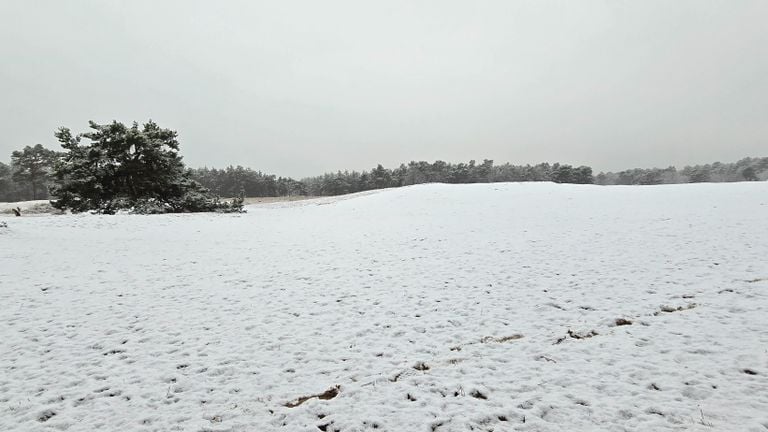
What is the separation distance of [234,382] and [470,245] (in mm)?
10369

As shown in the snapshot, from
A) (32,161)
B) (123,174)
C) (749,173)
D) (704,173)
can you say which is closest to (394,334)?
(123,174)

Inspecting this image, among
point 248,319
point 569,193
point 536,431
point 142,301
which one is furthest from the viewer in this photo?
point 569,193

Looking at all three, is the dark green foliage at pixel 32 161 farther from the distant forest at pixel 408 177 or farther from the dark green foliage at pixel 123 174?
the dark green foliage at pixel 123 174

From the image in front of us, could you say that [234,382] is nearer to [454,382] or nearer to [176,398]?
[176,398]

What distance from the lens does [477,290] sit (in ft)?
27.3

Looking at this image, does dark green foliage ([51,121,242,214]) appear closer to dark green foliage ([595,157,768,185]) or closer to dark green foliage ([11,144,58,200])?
dark green foliage ([11,144,58,200])

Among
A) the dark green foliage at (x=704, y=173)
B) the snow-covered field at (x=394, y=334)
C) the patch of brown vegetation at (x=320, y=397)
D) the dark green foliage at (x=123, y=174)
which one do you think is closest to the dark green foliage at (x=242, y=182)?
the dark green foliage at (x=123, y=174)

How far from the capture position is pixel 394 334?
245 inches

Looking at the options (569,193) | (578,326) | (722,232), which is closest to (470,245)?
(578,326)

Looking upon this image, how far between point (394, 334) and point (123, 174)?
31005 mm

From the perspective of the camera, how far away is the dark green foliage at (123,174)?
24547mm

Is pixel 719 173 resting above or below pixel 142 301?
above

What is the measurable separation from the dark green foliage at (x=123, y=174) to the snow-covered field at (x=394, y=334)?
45.1 ft

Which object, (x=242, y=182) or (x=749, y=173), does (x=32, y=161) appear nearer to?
(x=242, y=182)
